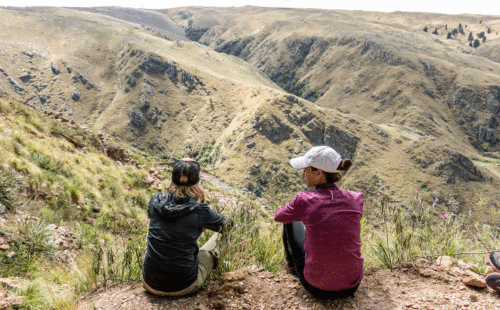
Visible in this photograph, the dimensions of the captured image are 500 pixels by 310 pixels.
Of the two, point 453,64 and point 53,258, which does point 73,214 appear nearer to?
point 53,258

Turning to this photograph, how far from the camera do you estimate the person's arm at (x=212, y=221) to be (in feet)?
8.77

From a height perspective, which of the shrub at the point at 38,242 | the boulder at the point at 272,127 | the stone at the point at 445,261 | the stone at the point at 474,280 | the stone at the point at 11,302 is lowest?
the boulder at the point at 272,127

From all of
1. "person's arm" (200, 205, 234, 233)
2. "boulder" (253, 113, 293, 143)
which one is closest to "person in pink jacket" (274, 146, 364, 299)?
"person's arm" (200, 205, 234, 233)

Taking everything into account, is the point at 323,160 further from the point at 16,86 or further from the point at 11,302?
the point at 16,86

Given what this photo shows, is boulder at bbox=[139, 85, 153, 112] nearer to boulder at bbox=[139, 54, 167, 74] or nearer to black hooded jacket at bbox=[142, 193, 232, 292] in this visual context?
boulder at bbox=[139, 54, 167, 74]

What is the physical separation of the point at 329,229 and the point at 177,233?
141 centimetres

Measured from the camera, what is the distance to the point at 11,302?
2.42 metres

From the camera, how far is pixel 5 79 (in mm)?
71688

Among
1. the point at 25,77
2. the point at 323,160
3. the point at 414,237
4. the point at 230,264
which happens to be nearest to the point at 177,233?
the point at 230,264

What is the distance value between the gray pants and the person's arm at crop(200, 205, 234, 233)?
200mm

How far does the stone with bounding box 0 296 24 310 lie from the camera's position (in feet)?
7.76

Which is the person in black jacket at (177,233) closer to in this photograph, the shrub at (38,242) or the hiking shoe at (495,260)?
the shrub at (38,242)

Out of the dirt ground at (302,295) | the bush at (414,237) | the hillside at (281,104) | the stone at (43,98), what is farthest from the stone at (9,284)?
the stone at (43,98)

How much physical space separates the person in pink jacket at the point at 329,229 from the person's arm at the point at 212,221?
558 millimetres
